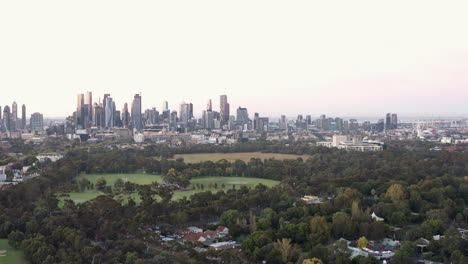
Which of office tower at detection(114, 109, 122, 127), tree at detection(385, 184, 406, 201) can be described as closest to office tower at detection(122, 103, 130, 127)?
office tower at detection(114, 109, 122, 127)

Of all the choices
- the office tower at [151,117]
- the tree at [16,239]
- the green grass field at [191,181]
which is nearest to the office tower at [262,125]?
the office tower at [151,117]

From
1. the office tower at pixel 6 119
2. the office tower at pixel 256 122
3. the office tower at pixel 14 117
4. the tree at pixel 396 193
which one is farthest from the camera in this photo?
the office tower at pixel 256 122

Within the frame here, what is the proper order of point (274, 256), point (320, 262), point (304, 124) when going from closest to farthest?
point (320, 262), point (274, 256), point (304, 124)

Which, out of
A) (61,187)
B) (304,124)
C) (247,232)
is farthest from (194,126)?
(247,232)

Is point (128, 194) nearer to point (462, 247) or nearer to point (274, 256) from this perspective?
point (274, 256)

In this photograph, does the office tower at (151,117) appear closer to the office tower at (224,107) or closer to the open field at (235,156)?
the office tower at (224,107)

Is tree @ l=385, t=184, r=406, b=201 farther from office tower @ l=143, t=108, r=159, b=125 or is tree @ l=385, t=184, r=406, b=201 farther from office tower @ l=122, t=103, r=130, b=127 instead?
office tower @ l=143, t=108, r=159, b=125
